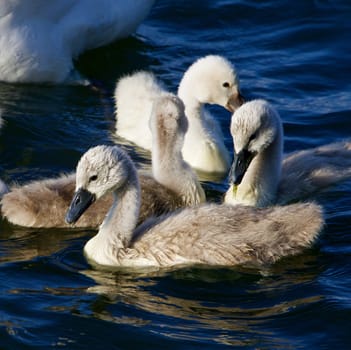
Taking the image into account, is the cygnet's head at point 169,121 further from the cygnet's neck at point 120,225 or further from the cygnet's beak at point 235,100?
the cygnet's beak at point 235,100

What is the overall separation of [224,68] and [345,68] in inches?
114

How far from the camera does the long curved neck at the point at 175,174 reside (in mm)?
9469

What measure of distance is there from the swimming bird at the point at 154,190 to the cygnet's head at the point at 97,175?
57cm

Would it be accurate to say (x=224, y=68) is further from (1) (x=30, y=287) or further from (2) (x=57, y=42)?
(1) (x=30, y=287)

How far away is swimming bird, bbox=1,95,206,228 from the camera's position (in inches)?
357

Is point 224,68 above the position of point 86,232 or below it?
above

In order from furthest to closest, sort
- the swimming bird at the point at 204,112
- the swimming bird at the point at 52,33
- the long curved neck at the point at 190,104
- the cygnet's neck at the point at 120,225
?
the swimming bird at the point at 52,33 < the long curved neck at the point at 190,104 < the swimming bird at the point at 204,112 < the cygnet's neck at the point at 120,225

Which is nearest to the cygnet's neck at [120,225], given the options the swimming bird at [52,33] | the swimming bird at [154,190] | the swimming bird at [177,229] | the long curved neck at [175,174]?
the swimming bird at [177,229]

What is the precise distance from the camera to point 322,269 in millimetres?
8555

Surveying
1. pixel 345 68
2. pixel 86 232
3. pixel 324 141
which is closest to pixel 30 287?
pixel 86 232

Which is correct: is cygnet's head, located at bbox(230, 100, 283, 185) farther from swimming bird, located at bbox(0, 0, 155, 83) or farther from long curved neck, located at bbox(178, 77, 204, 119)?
swimming bird, located at bbox(0, 0, 155, 83)

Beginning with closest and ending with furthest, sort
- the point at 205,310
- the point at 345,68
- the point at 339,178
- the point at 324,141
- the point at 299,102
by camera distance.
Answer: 1. the point at 205,310
2. the point at 339,178
3. the point at 324,141
4. the point at 299,102
5. the point at 345,68

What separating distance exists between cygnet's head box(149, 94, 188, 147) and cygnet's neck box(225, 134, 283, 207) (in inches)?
22.8

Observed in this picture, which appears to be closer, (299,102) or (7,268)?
(7,268)
